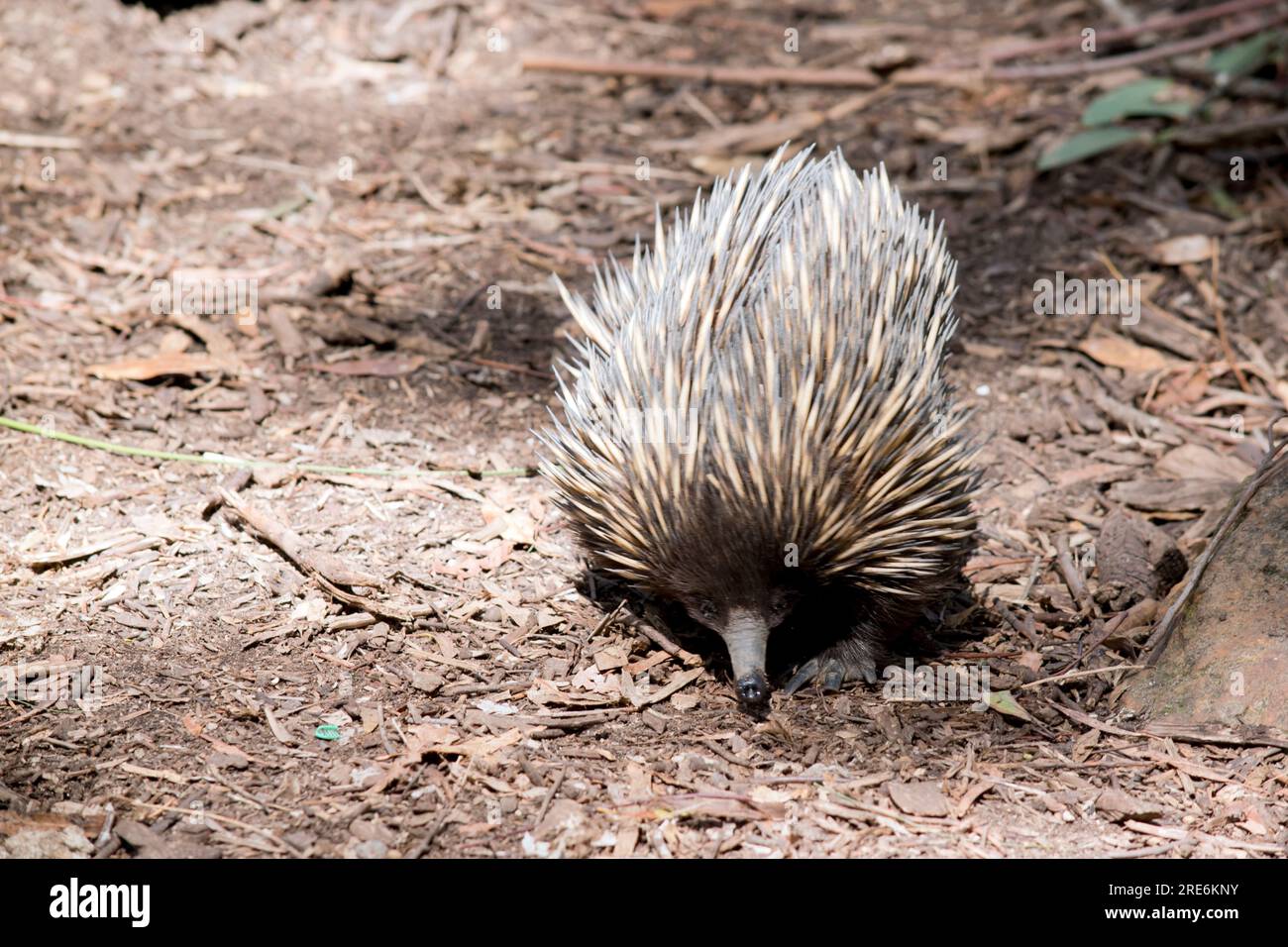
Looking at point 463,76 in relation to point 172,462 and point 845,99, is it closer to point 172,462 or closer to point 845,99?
point 845,99

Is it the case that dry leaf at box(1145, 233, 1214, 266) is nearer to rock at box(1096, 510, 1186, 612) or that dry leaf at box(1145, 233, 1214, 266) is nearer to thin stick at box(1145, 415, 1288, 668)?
rock at box(1096, 510, 1186, 612)

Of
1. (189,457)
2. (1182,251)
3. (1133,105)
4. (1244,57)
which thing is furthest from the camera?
(1244,57)

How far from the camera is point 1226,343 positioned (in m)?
5.64

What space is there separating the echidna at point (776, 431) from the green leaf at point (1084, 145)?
2940 millimetres

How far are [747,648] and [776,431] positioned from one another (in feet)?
2.08

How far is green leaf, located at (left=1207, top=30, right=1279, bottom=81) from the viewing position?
6.86 metres

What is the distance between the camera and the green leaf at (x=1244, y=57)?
6855 mm

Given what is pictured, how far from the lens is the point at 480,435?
498 centimetres

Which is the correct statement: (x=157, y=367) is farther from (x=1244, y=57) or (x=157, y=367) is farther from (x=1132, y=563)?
(x=1244, y=57)

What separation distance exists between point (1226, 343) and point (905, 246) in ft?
7.87

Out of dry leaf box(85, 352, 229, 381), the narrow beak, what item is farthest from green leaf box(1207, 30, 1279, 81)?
dry leaf box(85, 352, 229, 381)

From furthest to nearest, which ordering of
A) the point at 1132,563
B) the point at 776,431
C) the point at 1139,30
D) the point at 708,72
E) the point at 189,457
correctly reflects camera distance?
the point at 708,72 → the point at 1139,30 → the point at 189,457 → the point at 1132,563 → the point at 776,431

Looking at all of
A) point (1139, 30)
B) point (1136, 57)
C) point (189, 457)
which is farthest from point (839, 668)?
point (1139, 30)
